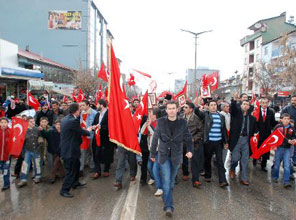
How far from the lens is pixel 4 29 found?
54938 mm

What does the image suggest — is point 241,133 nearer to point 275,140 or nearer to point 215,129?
point 215,129

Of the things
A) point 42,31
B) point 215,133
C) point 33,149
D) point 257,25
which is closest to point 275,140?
point 215,133

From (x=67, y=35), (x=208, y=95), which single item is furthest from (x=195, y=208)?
(x=67, y=35)

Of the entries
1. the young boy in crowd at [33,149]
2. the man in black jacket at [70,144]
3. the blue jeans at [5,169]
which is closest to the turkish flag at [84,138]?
the young boy in crowd at [33,149]

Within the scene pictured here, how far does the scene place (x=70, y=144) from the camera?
5.35 m

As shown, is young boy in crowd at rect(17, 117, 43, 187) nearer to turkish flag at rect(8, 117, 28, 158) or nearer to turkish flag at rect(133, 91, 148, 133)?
turkish flag at rect(8, 117, 28, 158)

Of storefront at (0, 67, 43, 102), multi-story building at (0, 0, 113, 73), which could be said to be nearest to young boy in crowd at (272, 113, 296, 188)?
storefront at (0, 67, 43, 102)

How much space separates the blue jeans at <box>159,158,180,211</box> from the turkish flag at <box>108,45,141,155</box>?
1053 millimetres

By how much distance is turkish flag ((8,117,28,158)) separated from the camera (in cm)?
585

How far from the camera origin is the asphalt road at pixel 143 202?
4.47 metres

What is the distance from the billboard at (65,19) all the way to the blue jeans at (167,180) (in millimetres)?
54848

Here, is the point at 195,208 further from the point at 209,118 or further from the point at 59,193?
the point at 59,193

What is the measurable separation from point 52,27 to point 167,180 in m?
57.3

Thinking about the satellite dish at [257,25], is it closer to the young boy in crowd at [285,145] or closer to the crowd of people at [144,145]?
the crowd of people at [144,145]
